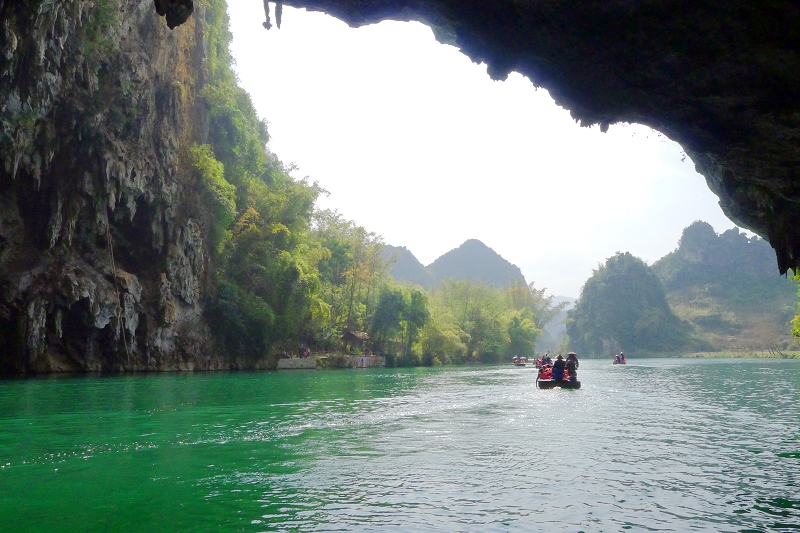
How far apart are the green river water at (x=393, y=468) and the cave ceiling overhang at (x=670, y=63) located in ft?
14.9

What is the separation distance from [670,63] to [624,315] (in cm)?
14135

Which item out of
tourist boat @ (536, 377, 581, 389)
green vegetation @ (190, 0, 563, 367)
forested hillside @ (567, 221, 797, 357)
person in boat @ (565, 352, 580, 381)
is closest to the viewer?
tourist boat @ (536, 377, 581, 389)

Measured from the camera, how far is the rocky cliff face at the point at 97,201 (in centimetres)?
2648

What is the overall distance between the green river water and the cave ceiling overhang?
4555mm

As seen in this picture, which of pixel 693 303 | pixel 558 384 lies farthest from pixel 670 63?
pixel 693 303

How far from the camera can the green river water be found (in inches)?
261

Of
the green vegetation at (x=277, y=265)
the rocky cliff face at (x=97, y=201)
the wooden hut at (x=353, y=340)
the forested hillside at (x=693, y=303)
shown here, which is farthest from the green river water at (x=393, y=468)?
the forested hillside at (x=693, y=303)

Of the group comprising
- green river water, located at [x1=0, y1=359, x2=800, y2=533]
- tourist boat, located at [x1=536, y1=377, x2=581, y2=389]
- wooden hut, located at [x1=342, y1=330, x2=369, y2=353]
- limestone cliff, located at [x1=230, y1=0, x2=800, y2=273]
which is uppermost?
limestone cliff, located at [x1=230, y1=0, x2=800, y2=273]

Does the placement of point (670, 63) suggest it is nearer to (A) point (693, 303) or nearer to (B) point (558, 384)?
(B) point (558, 384)

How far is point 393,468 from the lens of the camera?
9.20 metres

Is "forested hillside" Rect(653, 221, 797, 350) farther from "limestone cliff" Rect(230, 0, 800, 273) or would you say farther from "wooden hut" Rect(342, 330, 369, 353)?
"limestone cliff" Rect(230, 0, 800, 273)

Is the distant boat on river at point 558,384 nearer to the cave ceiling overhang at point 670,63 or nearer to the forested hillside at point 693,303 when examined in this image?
the cave ceiling overhang at point 670,63

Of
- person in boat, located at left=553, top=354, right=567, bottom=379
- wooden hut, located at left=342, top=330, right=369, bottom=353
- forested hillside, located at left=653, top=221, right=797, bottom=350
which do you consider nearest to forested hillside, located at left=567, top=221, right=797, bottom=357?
forested hillside, located at left=653, top=221, right=797, bottom=350

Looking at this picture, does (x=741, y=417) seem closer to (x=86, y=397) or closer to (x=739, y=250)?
(x=86, y=397)
